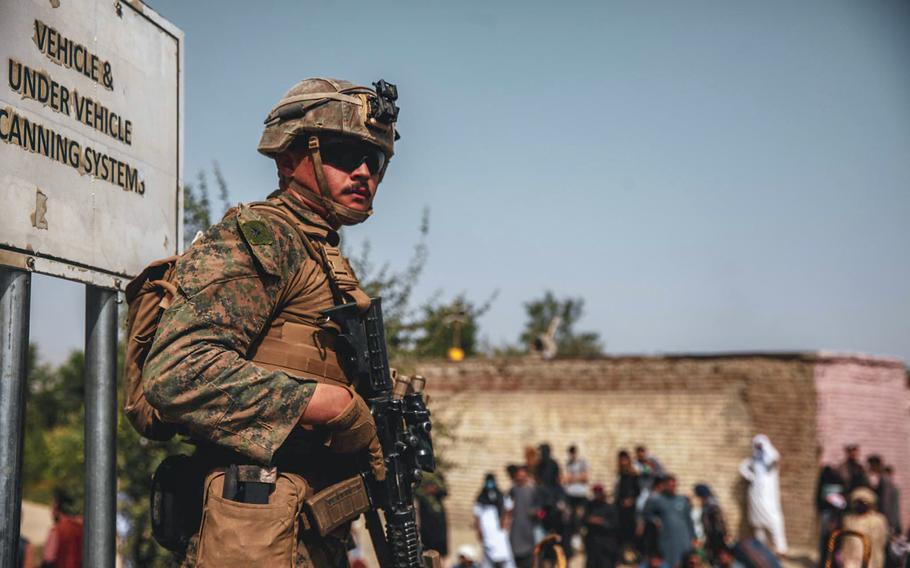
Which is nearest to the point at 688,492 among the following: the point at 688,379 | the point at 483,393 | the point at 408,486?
the point at 688,379

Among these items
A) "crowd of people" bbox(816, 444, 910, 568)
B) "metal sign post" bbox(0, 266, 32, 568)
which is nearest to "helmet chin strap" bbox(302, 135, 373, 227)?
"metal sign post" bbox(0, 266, 32, 568)

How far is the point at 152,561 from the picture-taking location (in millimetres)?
7977

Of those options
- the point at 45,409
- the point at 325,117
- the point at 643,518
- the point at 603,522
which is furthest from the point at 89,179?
the point at 45,409

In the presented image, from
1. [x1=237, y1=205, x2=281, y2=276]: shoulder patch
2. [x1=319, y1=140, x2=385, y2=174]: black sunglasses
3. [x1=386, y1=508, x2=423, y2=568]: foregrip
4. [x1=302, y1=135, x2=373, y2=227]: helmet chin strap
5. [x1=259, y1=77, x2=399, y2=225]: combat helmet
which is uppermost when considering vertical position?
[x1=259, y1=77, x2=399, y2=225]: combat helmet

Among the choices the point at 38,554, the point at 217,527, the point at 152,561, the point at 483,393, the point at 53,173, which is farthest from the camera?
the point at 483,393

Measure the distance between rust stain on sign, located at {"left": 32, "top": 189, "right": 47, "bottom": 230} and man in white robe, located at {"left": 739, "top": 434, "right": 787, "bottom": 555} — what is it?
49.1ft

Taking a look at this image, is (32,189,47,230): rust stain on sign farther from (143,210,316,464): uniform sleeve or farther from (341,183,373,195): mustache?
(341,183,373,195): mustache

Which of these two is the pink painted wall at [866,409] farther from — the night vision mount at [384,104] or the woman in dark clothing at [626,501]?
the night vision mount at [384,104]

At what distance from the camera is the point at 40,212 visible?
97.3 inches

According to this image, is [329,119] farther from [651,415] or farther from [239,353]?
[651,415]

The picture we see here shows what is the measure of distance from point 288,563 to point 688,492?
51.7ft

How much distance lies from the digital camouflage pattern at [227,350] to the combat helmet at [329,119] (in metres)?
0.34

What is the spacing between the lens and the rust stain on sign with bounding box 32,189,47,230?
245 centimetres

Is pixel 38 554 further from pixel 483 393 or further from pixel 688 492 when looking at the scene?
pixel 688 492
